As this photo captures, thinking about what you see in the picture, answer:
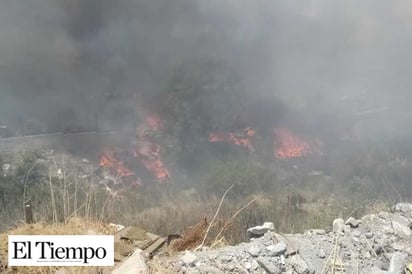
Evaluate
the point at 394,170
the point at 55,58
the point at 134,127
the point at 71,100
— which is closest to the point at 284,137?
the point at 394,170

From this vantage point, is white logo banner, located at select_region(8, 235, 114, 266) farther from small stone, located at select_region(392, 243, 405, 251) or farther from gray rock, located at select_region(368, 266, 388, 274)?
small stone, located at select_region(392, 243, 405, 251)

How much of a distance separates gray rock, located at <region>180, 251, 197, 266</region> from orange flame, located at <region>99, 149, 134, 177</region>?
673 cm

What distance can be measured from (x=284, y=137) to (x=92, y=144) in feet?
17.7

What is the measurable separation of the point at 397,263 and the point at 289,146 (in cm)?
874

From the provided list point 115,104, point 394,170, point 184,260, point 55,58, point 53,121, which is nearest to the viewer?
point 184,260

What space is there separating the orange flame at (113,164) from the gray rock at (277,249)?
6792mm

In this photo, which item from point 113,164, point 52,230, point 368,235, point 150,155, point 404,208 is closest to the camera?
point 52,230

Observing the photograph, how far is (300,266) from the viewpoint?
340 centimetres

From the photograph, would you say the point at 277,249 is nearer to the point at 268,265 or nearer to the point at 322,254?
the point at 268,265

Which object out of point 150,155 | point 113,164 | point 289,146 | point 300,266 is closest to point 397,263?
point 300,266

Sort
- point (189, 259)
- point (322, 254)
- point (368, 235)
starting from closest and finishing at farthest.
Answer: point (189, 259) → point (322, 254) → point (368, 235)

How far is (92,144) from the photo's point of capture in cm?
1077

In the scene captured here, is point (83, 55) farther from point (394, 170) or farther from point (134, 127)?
point (394, 170)

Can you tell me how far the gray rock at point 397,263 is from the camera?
3.41m
